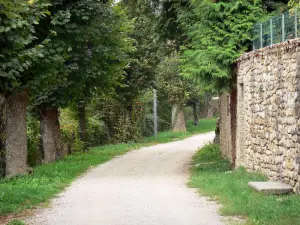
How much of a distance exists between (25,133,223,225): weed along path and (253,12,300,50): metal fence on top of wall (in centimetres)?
439

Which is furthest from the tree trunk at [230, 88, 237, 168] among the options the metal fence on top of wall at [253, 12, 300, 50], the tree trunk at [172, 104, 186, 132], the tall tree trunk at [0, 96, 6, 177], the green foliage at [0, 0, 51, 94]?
the tree trunk at [172, 104, 186, 132]

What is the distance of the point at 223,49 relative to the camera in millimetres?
16281

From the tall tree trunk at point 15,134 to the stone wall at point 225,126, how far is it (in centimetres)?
719

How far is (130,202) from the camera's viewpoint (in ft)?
38.8

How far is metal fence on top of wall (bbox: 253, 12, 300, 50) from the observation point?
12.3m

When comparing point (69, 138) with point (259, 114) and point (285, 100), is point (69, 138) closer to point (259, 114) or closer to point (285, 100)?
point (259, 114)

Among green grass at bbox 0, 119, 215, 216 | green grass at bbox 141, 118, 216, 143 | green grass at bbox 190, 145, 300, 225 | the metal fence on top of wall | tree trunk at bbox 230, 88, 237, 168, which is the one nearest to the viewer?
green grass at bbox 190, 145, 300, 225

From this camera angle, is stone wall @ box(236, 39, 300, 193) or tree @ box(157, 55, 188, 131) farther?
tree @ box(157, 55, 188, 131)

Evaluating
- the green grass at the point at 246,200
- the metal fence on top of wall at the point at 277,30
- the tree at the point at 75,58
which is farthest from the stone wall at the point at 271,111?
the tree at the point at 75,58

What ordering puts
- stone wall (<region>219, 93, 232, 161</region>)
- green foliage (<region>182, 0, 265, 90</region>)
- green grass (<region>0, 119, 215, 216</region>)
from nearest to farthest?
1. green grass (<region>0, 119, 215, 216</region>)
2. green foliage (<region>182, 0, 265, 90</region>)
3. stone wall (<region>219, 93, 232, 161</region>)

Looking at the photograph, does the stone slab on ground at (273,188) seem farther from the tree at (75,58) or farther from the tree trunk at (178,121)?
the tree trunk at (178,121)

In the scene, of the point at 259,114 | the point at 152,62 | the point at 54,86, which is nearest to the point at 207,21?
the point at 259,114

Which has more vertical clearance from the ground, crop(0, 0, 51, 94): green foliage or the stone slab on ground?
crop(0, 0, 51, 94): green foliage

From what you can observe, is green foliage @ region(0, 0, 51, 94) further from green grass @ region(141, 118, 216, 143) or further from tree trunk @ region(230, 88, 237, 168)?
green grass @ region(141, 118, 216, 143)
